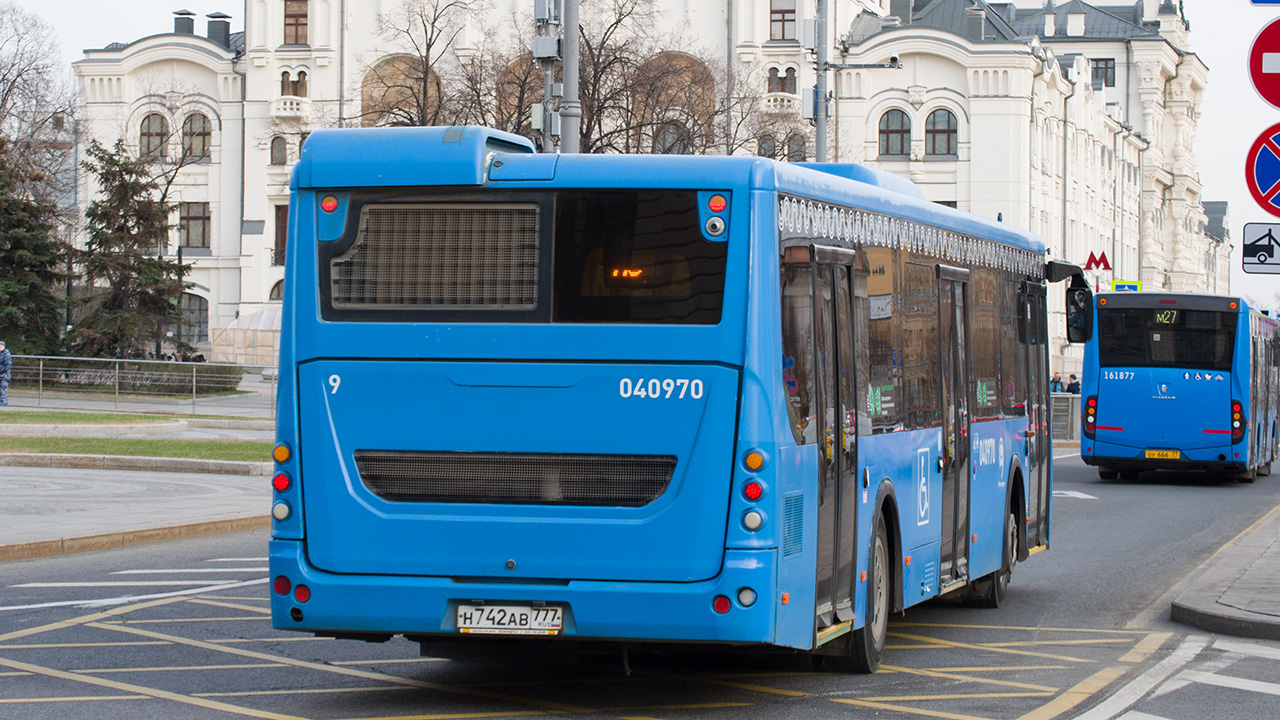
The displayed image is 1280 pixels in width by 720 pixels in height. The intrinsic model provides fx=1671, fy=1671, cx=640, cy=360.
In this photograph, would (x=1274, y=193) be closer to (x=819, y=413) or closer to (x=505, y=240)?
(x=819, y=413)

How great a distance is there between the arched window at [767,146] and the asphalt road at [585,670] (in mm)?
37765

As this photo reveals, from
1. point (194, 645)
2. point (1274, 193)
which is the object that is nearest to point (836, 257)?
point (194, 645)

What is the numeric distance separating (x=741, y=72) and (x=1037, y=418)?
5405 cm

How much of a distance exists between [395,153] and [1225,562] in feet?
32.6

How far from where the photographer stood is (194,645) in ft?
32.9

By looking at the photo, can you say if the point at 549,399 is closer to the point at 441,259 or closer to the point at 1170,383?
the point at 441,259

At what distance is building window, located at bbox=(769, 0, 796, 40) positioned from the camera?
71.4 meters

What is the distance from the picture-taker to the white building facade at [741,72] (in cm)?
7062

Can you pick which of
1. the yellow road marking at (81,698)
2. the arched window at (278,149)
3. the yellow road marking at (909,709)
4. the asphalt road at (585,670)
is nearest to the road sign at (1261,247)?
the asphalt road at (585,670)

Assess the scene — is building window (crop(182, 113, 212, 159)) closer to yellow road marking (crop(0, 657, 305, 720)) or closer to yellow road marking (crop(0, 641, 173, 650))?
yellow road marking (crop(0, 641, 173, 650))

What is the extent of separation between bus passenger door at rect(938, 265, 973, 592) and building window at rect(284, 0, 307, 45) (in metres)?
66.1

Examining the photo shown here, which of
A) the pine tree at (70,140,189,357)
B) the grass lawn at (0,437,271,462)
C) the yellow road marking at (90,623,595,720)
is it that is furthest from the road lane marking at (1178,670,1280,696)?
the pine tree at (70,140,189,357)

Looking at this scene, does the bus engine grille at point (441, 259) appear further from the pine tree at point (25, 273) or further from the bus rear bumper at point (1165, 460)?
the pine tree at point (25, 273)

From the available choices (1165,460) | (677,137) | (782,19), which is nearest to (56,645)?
(1165,460)
